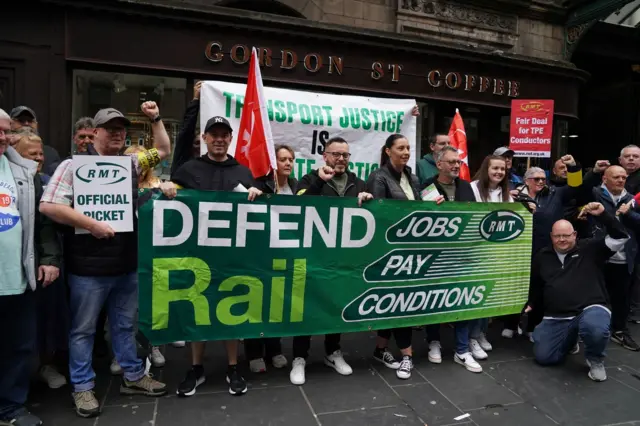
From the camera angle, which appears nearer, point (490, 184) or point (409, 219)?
point (409, 219)

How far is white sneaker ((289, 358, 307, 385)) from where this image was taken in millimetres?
3723

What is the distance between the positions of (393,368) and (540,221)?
7.59 ft

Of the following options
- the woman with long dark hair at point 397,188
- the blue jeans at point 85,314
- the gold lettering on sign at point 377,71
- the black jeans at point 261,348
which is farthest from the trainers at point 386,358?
the gold lettering on sign at point 377,71

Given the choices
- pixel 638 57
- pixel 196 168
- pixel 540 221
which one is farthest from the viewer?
pixel 638 57

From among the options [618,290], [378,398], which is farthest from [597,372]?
[378,398]

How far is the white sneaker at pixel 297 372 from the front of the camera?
3.72 metres

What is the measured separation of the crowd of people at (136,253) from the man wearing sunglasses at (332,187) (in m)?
0.01

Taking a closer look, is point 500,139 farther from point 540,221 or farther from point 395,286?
point 395,286

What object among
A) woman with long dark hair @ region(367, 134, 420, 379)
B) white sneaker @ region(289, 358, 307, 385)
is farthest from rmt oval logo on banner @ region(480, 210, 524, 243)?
white sneaker @ region(289, 358, 307, 385)

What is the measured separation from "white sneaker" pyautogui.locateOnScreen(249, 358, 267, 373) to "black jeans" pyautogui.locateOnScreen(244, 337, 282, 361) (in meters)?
0.05

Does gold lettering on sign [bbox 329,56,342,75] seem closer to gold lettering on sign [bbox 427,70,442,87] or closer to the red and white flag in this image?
gold lettering on sign [bbox 427,70,442,87]

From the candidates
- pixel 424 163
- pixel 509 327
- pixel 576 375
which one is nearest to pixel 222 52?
pixel 424 163

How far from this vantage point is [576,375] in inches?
162

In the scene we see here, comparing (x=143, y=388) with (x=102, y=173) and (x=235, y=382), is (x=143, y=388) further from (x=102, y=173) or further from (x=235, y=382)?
(x=102, y=173)
